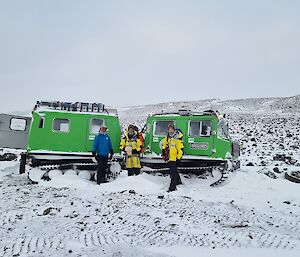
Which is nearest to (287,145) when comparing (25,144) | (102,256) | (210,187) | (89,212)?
(210,187)

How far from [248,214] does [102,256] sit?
13.2 ft

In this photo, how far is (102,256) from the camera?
5.17m

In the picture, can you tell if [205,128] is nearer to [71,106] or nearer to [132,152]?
[132,152]

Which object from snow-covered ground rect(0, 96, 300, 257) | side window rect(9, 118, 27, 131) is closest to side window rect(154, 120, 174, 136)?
snow-covered ground rect(0, 96, 300, 257)

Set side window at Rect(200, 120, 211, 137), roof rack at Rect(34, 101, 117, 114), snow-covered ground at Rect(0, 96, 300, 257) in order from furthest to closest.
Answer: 1. roof rack at Rect(34, 101, 117, 114)
2. side window at Rect(200, 120, 211, 137)
3. snow-covered ground at Rect(0, 96, 300, 257)

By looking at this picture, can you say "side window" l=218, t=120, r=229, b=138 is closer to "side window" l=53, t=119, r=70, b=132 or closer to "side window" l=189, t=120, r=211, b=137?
"side window" l=189, t=120, r=211, b=137

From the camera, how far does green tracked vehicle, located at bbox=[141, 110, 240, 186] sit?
38.9 ft

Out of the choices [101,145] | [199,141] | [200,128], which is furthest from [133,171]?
[200,128]

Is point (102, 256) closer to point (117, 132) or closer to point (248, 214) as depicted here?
point (248, 214)

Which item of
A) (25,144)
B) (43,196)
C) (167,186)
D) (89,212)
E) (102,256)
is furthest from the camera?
(25,144)

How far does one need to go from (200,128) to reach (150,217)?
5.49 metres

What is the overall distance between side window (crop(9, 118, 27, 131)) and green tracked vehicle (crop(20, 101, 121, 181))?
1.15 meters

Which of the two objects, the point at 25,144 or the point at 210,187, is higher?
the point at 25,144

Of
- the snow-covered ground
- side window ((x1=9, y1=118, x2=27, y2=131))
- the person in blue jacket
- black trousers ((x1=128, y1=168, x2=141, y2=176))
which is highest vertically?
side window ((x1=9, y1=118, x2=27, y2=131))
